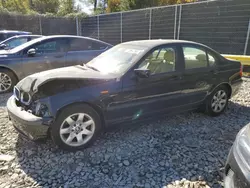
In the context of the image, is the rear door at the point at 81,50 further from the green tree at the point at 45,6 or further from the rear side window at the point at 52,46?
the green tree at the point at 45,6

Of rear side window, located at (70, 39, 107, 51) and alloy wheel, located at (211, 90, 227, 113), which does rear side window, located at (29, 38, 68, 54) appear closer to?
rear side window, located at (70, 39, 107, 51)

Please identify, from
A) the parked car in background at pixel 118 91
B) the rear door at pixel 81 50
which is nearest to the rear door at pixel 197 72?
the parked car in background at pixel 118 91

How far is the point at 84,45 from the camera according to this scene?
21.4ft

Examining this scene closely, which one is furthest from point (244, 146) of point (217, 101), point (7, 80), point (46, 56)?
point (7, 80)

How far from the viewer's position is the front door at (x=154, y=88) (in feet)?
10.7

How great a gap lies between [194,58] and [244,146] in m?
2.44

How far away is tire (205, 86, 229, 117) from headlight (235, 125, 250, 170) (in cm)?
221

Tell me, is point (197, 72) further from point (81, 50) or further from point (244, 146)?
point (81, 50)

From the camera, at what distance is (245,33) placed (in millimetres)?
8133

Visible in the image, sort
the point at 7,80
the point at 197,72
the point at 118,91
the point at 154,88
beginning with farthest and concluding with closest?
the point at 7,80 → the point at 197,72 → the point at 154,88 → the point at 118,91

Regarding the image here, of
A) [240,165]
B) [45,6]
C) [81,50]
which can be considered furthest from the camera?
[45,6]

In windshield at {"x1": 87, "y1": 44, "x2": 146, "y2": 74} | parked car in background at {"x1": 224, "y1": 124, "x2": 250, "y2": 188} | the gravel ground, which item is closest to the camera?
parked car in background at {"x1": 224, "y1": 124, "x2": 250, "y2": 188}

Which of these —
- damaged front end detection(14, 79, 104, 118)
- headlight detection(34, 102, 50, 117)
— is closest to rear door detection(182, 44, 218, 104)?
damaged front end detection(14, 79, 104, 118)

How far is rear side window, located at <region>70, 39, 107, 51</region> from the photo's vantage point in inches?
250
